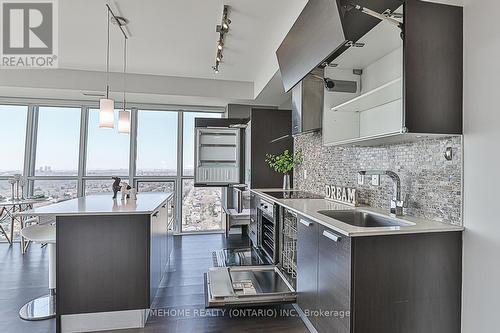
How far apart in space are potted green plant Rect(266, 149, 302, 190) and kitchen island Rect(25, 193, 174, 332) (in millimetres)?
2190

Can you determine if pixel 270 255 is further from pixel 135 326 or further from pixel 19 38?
pixel 19 38

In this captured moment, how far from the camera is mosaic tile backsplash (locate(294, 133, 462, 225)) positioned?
1688 millimetres

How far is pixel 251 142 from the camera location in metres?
4.32

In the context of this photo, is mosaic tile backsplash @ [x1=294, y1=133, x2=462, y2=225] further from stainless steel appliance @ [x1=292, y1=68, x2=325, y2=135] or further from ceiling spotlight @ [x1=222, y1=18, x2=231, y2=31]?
ceiling spotlight @ [x1=222, y1=18, x2=231, y2=31]

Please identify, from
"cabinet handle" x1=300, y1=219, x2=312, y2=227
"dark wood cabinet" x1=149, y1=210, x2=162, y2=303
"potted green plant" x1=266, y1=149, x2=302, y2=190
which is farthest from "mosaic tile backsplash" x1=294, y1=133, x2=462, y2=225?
"dark wood cabinet" x1=149, y1=210, x2=162, y2=303

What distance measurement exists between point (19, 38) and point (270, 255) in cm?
374

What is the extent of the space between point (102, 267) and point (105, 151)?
3533 millimetres

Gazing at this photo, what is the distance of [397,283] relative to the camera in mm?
1585

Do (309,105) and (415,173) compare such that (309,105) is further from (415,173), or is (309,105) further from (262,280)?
(262,280)

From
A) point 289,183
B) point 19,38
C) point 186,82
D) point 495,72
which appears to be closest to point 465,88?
point 495,72

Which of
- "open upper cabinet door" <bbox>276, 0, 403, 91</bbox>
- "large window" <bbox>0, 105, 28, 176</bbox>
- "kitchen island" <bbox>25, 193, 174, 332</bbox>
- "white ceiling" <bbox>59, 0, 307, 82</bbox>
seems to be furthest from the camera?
"large window" <bbox>0, 105, 28, 176</bbox>

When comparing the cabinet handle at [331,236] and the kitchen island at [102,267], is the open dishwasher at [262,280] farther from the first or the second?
the cabinet handle at [331,236]


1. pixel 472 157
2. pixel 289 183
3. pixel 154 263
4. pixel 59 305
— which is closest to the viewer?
pixel 472 157

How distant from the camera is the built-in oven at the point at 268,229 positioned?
310 cm
